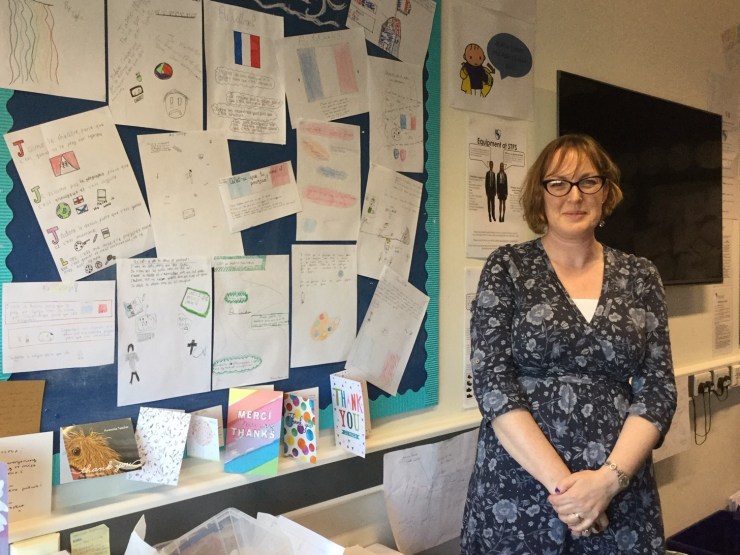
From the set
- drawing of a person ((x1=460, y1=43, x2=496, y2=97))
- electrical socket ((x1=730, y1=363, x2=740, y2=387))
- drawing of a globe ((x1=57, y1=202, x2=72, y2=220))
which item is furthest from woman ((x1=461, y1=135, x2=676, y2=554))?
electrical socket ((x1=730, y1=363, x2=740, y2=387))

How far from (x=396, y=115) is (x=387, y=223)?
0.28 m

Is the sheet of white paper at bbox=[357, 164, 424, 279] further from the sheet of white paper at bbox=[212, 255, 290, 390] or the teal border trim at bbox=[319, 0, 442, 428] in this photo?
the sheet of white paper at bbox=[212, 255, 290, 390]

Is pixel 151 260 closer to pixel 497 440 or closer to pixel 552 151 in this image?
pixel 497 440

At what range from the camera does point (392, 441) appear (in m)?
1.50

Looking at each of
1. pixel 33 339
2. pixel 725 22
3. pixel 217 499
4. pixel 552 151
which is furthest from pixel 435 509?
pixel 725 22

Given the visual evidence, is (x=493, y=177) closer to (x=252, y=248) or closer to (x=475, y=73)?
(x=475, y=73)

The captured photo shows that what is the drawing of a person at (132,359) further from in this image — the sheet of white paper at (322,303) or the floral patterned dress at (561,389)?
the floral patterned dress at (561,389)

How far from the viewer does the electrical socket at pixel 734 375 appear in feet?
8.22

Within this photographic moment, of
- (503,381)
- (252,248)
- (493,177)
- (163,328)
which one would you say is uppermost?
(493,177)

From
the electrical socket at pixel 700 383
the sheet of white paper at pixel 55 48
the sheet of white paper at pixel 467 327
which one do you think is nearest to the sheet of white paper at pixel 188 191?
the sheet of white paper at pixel 55 48

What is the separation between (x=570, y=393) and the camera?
1.25 meters

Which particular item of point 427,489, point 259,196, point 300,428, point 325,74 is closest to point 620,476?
point 427,489

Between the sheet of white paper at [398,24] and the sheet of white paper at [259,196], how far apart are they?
0.42 metres

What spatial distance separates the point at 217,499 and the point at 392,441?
17.9 inches
